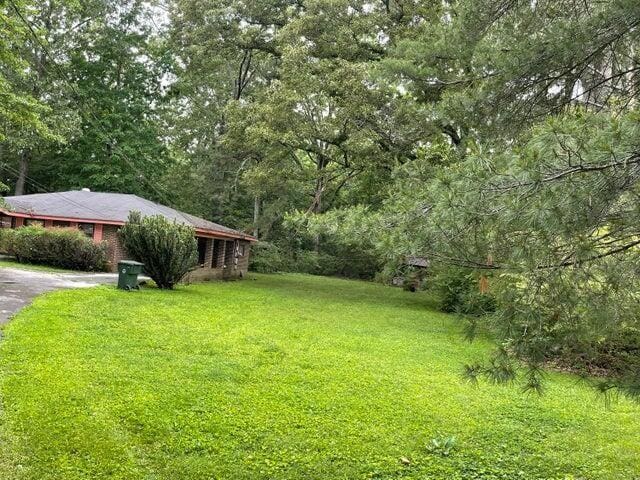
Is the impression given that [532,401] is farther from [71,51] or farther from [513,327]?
[71,51]

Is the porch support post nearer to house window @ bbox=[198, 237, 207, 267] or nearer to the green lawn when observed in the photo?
house window @ bbox=[198, 237, 207, 267]

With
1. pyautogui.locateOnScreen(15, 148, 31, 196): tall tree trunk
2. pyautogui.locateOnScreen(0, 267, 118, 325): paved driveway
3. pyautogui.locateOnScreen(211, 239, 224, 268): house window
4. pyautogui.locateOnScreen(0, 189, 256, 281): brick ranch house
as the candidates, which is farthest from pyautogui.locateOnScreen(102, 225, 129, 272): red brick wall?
pyautogui.locateOnScreen(15, 148, 31, 196): tall tree trunk

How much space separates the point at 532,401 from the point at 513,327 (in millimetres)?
4471

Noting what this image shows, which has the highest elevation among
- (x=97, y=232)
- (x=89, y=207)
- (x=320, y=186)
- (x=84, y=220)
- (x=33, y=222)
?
(x=320, y=186)

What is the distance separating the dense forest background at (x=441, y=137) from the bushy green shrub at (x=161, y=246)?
3080 millimetres

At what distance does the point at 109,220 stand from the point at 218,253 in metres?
5.22

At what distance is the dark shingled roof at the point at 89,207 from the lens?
65.9 ft

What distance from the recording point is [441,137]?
7.60 meters

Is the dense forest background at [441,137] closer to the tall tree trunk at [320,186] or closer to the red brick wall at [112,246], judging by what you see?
the tall tree trunk at [320,186]

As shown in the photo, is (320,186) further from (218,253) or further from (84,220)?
(84,220)

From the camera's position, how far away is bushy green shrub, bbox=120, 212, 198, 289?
13.9 meters

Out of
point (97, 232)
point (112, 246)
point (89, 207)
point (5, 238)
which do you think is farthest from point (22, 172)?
point (112, 246)

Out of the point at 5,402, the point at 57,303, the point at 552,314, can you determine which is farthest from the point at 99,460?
the point at 57,303

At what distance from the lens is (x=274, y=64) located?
2819cm
